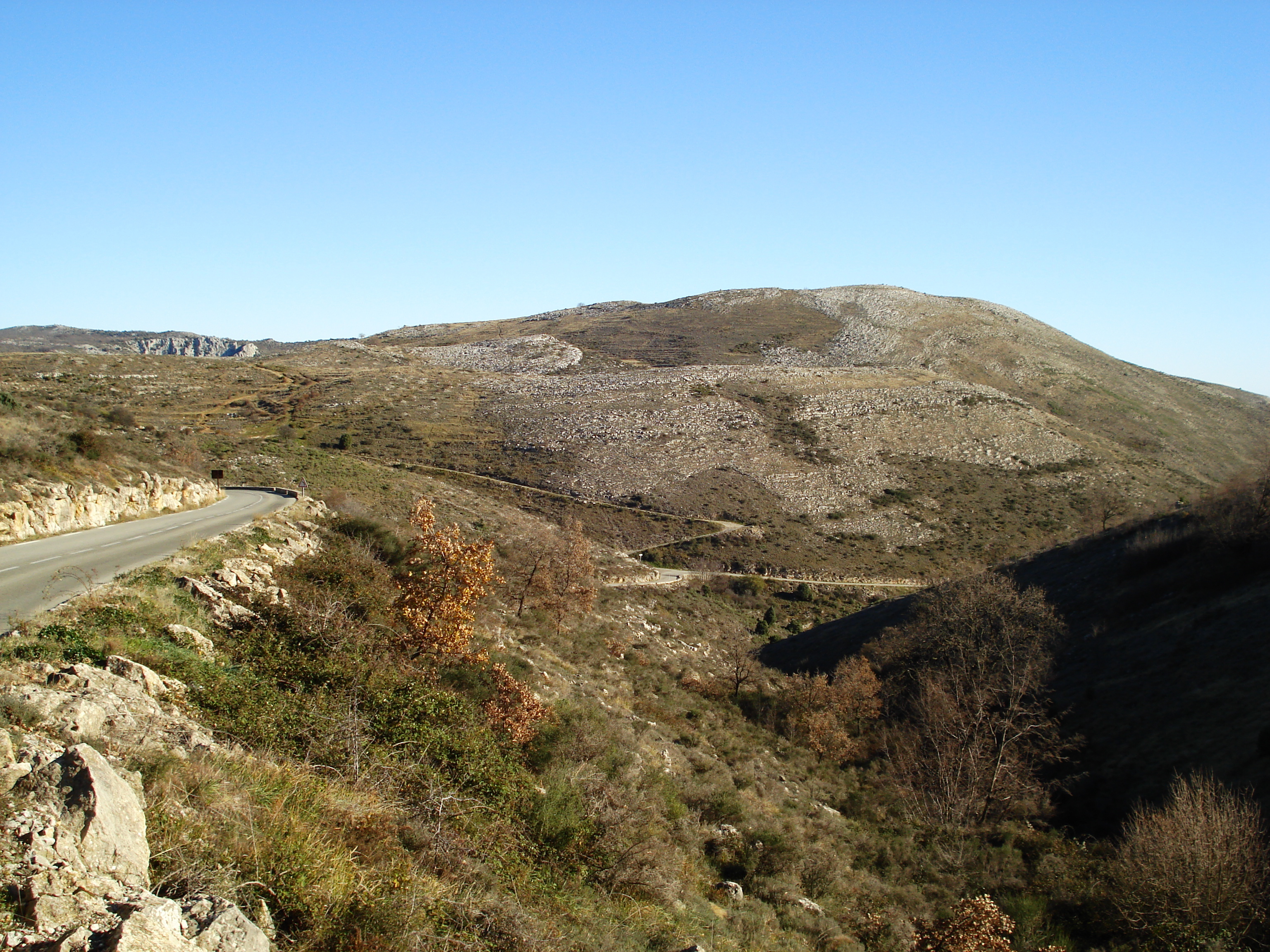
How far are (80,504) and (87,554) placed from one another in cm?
502

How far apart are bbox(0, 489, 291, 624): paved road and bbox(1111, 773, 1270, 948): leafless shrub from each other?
18203 mm

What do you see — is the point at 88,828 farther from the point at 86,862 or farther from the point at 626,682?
the point at 626,682

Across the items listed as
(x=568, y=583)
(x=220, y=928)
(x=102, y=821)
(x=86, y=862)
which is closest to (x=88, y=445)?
(x=568, y=583)

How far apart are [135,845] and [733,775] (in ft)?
55.2

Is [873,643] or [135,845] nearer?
[135,845]

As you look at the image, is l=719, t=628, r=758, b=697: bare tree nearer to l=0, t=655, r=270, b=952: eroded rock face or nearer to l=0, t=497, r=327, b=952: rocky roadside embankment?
l=0, t=497, r=327, b=952: rocky roadside embankment

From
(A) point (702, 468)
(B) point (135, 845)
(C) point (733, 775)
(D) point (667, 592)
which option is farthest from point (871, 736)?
(A) point (702, 468)

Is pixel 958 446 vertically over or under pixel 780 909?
over

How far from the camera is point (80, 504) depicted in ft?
56.3

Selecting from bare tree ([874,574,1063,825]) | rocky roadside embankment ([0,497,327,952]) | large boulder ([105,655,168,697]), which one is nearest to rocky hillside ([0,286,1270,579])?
bare tree ([874,574,1063,825])

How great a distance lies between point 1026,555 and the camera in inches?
1902

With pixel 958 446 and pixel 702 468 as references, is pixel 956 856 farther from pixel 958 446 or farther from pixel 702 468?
pixel 958 446

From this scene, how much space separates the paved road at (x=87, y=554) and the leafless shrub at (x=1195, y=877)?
1820 centimetres

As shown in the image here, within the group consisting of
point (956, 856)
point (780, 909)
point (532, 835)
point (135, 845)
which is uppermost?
point (135, 845)
